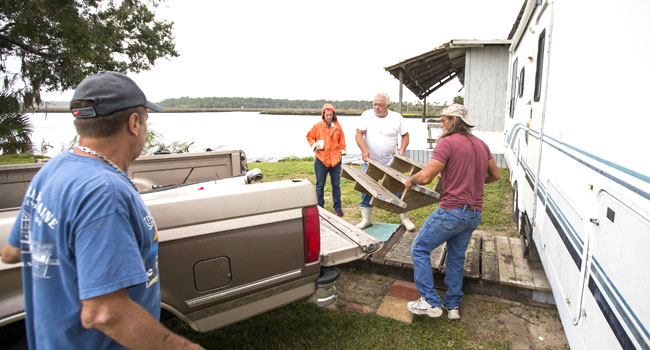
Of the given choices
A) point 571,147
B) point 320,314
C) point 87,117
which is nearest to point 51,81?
point 320,314

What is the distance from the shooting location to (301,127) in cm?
2127

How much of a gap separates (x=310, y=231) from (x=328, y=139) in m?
3.45

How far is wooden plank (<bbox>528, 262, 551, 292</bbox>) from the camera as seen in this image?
3.31 meters

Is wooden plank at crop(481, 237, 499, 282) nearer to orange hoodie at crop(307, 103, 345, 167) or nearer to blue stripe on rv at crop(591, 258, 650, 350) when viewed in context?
blue stripe on rv at crop(591, 258, 650, 350)

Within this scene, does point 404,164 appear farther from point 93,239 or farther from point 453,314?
point 93,239

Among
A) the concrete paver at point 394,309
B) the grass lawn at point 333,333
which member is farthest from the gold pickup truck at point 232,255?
the concrete paver at point 394,309

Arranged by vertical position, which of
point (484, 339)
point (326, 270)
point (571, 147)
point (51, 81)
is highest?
point (51, 81)

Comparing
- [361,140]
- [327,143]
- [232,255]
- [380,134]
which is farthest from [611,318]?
[327,143]

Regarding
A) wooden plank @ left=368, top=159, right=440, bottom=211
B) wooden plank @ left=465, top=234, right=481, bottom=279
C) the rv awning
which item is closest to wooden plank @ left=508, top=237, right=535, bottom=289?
wooden plank @ left=465, top=234, right=481, bottom=279

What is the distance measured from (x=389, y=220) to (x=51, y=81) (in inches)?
395

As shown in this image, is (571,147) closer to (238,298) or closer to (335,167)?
(238,298)

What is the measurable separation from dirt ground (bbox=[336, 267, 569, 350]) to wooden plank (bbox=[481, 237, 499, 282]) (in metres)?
0.20

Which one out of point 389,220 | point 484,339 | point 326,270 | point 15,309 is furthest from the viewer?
point 389,220

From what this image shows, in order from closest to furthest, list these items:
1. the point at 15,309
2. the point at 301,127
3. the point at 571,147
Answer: the point at 15,309 < the point at 571,147 < the point at 301,127
